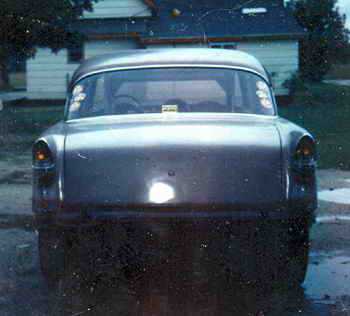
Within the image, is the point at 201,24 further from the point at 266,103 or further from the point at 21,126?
the point at 266,103

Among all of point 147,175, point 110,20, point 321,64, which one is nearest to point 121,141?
point 147,175

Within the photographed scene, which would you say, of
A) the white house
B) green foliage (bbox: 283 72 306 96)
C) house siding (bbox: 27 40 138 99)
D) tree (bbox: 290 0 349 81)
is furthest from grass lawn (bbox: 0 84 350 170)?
tree (bbox: 290 0 349 81)

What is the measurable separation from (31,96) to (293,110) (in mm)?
10521

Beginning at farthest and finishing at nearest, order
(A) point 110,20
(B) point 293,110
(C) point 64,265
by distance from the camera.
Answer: (A) point 110,20
(B) point 293,110
(C) point 64,265

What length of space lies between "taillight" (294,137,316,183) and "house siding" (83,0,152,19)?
2485 centimetres

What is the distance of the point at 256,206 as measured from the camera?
501cm

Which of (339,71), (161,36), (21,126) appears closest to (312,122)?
(21,126)

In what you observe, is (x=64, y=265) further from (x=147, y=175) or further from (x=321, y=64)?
(x=321, y=64)

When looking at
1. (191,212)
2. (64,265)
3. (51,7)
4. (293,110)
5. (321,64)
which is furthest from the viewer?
(321,64)

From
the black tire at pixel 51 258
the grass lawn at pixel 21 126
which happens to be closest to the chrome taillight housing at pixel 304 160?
the black tire at pixel 51 258

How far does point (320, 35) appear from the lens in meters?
49.2

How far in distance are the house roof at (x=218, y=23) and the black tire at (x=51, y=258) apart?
22948 mm

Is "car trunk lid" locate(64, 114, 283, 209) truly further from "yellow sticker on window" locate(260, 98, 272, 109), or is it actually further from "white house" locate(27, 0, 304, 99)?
"white house" locate(27, 0, 304, 99)

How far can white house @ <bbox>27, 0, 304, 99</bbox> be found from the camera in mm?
29547
